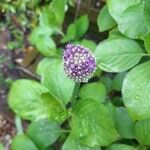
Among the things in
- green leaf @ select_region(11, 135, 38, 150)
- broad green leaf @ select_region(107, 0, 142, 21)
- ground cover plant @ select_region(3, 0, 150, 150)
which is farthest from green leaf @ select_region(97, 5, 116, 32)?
green leaf @ select_region(11, 135, 38, 150)

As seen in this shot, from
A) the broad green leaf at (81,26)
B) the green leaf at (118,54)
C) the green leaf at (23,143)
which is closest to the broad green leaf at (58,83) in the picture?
the green leaf at (118,54)

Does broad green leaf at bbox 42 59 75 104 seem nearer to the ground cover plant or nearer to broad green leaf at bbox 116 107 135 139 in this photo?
the ground cover plant

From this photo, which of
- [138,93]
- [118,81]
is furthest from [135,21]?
[118,81]

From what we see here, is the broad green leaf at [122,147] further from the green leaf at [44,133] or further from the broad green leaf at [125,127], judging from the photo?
the green leaf at [44,133]

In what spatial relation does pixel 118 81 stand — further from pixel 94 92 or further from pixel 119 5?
pixel 119 5

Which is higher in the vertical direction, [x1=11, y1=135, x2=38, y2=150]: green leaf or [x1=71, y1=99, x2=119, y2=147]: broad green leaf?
[x1=71, y1=99, x2=119, y2=147]: broad green leaf

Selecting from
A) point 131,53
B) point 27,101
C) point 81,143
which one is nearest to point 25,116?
point 27,101
